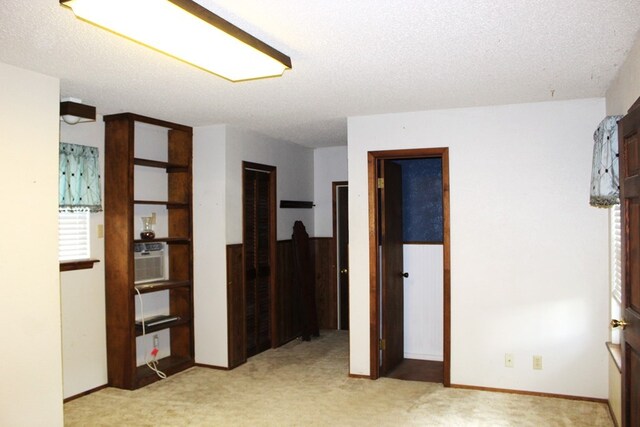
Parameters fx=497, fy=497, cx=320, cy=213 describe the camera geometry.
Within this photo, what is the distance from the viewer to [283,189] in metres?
5.82

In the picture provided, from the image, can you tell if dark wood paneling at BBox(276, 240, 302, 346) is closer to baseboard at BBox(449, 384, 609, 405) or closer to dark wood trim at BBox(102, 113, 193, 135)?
dark wood trim at BBox(102, 113, 193, 135)

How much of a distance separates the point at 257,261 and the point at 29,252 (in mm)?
2603

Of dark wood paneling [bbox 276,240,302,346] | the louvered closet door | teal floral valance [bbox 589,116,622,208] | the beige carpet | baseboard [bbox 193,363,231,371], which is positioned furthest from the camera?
dark wood paneling [bbox 276,240,302,346]

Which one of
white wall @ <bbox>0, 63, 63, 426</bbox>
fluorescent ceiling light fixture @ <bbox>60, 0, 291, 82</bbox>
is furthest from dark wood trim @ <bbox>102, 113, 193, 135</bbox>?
fluorescent ceiling light fixture @ <bbox>60, 0, 291, 82</bbox>

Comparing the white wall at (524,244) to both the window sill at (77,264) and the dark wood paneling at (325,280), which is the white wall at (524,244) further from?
the window sill at (77,264)

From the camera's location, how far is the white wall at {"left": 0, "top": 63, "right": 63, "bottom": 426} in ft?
9.49

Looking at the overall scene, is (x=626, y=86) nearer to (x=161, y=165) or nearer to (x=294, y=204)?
(x=161, y=165)

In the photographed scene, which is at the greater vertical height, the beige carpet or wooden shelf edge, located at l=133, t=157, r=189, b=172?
wooden shelf edge, located at l=133, t=157, r=189, b=172

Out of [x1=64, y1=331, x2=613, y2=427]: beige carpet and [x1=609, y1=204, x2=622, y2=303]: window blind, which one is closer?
[x1=609, y1=204, x2=622, y2=303]: window blind

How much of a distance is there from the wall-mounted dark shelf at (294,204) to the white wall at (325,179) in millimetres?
208

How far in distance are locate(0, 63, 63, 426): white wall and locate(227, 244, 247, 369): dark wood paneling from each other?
1.79 meters

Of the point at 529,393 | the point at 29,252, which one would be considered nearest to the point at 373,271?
the point at 529,393

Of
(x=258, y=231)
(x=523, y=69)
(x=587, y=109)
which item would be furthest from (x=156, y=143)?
(x=587, y=109)

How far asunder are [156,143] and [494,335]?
11.5 ft
